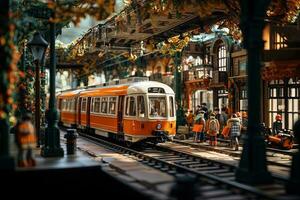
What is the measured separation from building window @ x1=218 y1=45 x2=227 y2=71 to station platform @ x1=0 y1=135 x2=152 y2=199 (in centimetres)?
2100

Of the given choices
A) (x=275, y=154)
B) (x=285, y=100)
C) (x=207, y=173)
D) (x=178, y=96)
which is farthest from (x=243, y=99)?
(x=207, y=173)

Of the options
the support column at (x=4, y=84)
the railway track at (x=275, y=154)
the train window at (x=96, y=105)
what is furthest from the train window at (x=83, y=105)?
the support column at (x=4, y=84)

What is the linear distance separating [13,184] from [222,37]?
73.8ft

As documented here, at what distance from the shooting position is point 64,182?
1030 cm

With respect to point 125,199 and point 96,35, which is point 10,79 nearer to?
point 125,199

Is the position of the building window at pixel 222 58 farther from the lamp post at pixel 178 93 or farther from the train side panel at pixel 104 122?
the train side panel at pixel 104 122

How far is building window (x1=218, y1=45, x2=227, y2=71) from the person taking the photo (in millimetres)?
30631

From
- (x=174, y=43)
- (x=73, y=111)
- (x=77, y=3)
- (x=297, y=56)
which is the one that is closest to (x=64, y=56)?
(x=73, y=111)

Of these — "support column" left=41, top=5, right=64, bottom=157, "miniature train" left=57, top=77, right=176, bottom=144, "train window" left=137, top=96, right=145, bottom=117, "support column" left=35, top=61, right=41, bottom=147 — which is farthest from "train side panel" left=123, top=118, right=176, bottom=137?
"support column" left=41, top=5, right=64, bottom=157

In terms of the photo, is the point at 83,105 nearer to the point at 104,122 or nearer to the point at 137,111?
the point at 104,122

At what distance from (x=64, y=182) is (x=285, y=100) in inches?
649

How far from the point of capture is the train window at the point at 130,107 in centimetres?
1935

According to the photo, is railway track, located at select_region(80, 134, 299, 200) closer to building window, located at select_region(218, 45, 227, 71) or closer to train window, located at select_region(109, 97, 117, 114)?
train window, located at select_region(109, 97, 117, 114)

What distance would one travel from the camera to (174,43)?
24.0m
